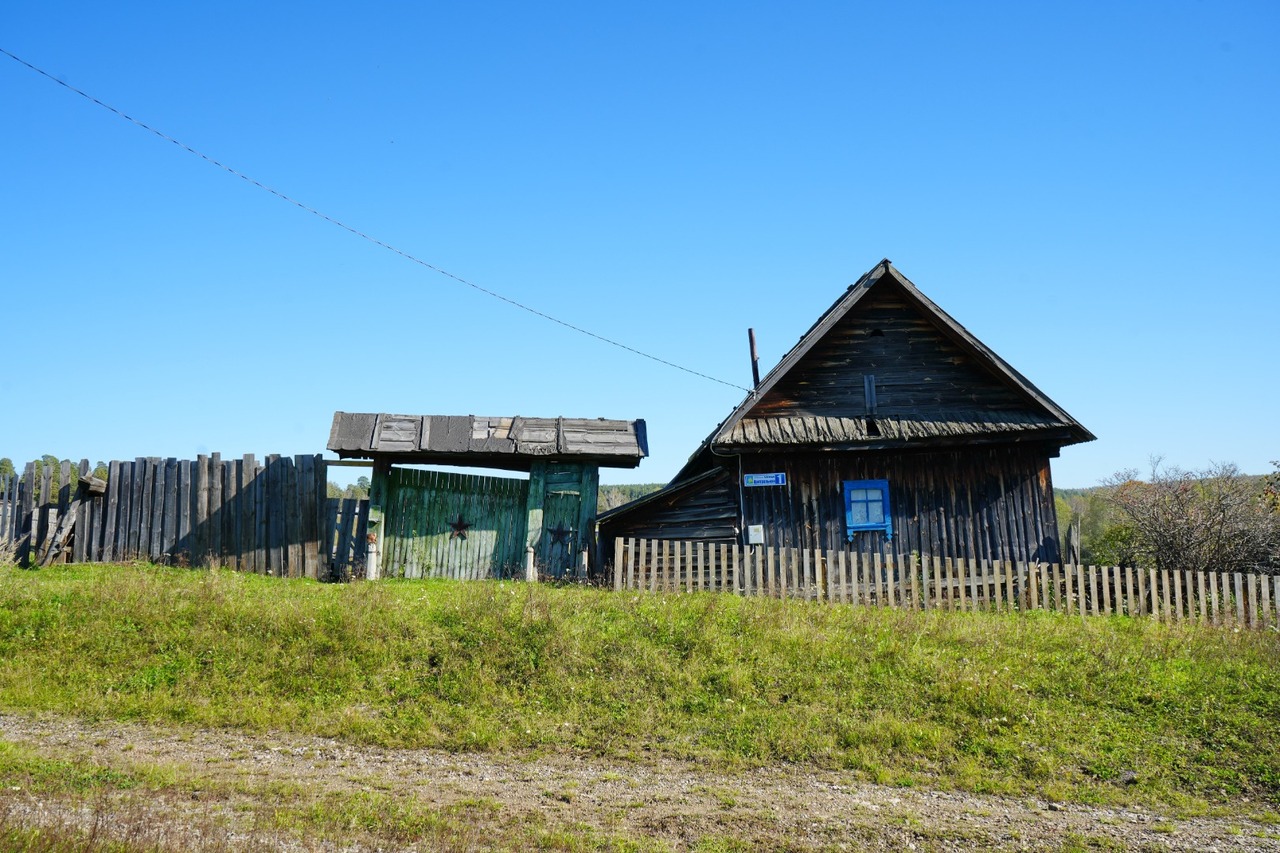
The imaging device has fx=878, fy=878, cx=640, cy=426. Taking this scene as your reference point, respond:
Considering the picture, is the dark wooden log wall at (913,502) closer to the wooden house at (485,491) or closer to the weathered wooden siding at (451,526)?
the wooden house at (485,491)

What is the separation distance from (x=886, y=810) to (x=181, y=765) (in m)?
6.31

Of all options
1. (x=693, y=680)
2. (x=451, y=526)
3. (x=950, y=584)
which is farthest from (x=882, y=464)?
(x=693, y=680)

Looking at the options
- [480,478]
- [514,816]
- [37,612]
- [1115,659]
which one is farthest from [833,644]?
[37,612]

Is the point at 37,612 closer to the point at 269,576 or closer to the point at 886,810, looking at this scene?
the point at 269,576

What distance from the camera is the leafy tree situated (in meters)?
19.5

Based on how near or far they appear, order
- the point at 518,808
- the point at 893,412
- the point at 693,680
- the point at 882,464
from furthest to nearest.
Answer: the point at 893,412, the point at 882,464, the point at 693,680, the point at 518,808

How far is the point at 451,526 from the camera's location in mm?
18078

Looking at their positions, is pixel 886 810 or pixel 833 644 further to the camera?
pixel 833 644

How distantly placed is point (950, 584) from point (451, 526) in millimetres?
9704

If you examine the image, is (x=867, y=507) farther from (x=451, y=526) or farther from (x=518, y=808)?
(x=518, y=808)

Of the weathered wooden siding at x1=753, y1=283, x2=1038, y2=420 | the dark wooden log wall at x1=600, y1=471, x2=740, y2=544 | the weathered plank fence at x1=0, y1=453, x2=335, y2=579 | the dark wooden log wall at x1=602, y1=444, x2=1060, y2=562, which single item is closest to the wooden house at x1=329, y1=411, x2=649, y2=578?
the dark wooden log wall at x1=600, y1=471, x2=740, y2=544

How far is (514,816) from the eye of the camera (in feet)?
23.0

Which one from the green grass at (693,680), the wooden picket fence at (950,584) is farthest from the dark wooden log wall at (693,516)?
the green grass at (693,680)

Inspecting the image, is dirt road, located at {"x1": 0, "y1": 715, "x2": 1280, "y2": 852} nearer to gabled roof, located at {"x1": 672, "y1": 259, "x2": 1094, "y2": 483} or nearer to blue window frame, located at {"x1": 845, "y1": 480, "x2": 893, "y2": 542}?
gabled roof, located at {"x1": 672, "y1": 259, "x2": 1094, "y2": 483}
